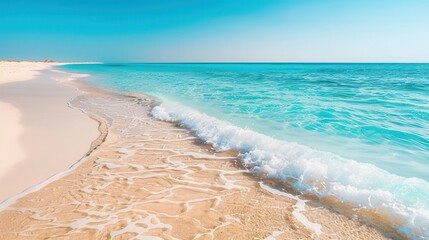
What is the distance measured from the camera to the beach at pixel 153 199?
144 inches

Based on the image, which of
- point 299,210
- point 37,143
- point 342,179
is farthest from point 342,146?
point 37,143

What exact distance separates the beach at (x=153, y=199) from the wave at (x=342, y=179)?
353 millimetres

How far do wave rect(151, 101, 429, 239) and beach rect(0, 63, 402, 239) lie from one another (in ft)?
1.16

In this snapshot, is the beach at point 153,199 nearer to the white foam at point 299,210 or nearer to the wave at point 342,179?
the white foam at point 299,210

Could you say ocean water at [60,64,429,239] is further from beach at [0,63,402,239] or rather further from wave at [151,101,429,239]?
beach at [0,63,402,239]

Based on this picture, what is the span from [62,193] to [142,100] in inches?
495

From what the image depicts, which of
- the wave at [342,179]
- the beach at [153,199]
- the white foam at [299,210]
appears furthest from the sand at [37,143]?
the white foam at [299,210]

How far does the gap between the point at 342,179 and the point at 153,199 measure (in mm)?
3640

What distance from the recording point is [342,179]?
5.16 metres

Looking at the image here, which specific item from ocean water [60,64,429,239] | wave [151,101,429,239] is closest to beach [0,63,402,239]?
wave [151,101,429,239]

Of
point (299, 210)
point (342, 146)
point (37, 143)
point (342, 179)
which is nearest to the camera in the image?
point (299, 210)

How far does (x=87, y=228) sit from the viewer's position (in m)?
3.67

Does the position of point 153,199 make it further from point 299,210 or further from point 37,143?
point 37,143

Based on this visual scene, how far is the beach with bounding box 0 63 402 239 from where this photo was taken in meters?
3.66
